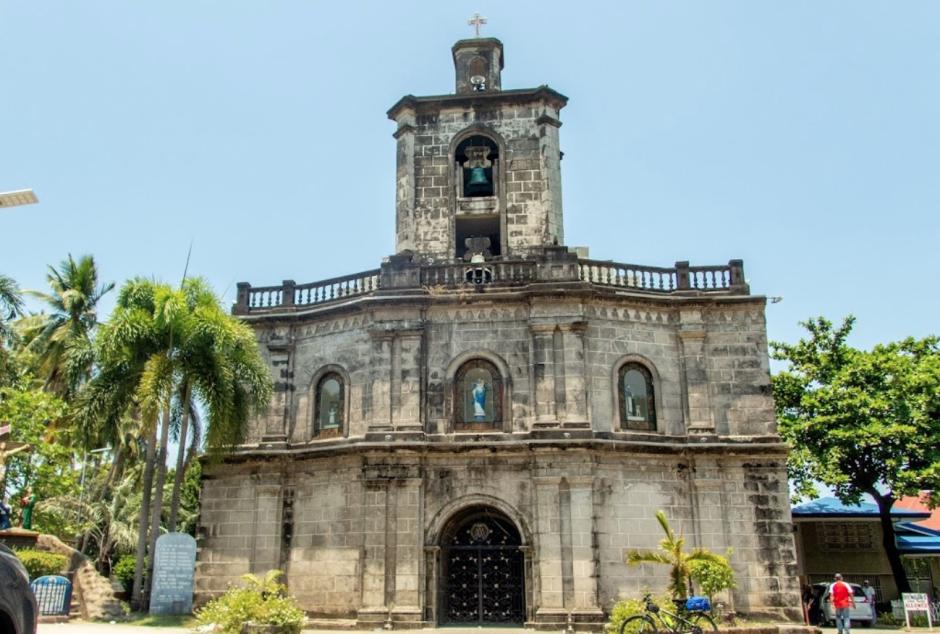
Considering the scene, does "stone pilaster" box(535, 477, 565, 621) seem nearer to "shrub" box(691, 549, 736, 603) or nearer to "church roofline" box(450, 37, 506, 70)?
"shrub" box(691, 549, 736, 603)

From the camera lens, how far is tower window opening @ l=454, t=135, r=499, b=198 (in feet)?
79.8

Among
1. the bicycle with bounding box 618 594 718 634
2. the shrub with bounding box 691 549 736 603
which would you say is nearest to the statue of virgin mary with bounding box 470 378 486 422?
the shrub with bounding box 691 549 736 603

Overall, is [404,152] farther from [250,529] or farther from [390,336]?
[250,529]

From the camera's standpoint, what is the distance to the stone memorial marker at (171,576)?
1961 cm

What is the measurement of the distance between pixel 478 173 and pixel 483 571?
1088 cm

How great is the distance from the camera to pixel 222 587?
2142 centimetres

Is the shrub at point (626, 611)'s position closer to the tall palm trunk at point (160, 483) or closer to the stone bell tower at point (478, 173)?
the stone bell tower at point (478, 173)

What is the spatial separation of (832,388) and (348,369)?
14.5 metres

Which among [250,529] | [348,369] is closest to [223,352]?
[348,369]

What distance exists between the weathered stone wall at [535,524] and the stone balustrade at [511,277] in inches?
Answer: 170

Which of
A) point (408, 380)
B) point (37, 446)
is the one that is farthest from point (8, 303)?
point (408, 380)

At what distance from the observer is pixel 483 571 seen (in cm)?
2047

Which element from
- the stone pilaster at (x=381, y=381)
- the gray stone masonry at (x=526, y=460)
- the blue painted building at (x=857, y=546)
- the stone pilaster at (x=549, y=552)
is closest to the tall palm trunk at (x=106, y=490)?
the gray stone masonry at (x=526, y=460)

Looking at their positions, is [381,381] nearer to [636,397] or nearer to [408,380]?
[408,380]
